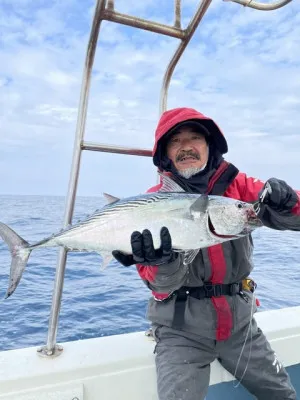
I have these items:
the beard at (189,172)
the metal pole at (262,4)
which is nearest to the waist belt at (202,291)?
the beard at (189,172)

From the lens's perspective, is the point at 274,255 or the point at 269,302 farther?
the point at 274,255

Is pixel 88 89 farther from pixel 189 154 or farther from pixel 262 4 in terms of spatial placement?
pixel 262 4

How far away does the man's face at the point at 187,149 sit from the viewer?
8.26 feet

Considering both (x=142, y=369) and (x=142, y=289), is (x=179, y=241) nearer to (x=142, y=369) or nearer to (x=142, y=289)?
(x=142, y=369)

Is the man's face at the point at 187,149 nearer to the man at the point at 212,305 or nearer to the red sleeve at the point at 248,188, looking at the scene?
the man at the point at 212,305

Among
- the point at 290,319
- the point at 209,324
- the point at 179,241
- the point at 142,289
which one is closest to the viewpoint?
the point at 179,241

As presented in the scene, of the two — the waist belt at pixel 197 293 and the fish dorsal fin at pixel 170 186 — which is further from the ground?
the fish dorsal fin at pixel 170 186

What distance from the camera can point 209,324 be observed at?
2193 mm

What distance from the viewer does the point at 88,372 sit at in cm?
223

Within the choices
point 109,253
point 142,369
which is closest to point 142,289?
point 142,369

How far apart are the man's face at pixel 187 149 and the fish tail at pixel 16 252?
3.80 feet

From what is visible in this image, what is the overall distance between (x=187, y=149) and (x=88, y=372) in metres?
1.59

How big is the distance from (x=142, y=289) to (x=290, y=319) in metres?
3.52

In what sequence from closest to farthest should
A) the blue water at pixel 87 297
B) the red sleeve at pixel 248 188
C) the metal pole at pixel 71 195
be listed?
the metal pole at pixel 71 195 < the red sleeve at pixel 248 188 < the blue water at pixel 87 297
